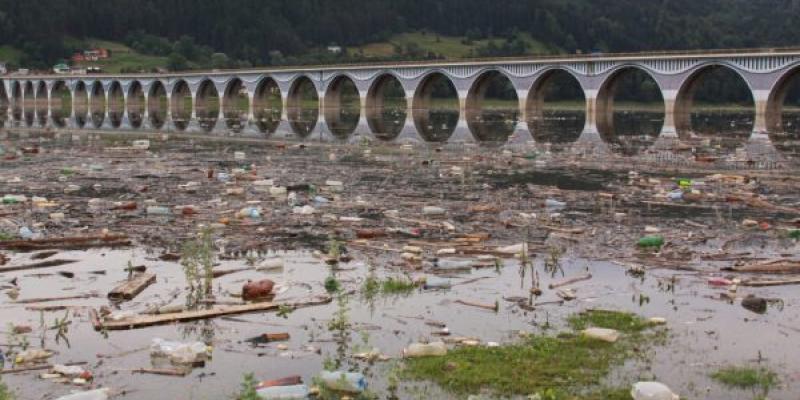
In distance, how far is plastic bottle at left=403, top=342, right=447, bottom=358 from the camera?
9.17m

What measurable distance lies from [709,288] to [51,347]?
7.69m

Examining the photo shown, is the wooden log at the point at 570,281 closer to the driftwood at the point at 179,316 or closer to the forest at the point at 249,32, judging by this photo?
the driftwood at the point at 179,316

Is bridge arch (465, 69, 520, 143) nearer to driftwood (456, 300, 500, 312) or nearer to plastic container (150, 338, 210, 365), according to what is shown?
driftwood (456, 300, 500, 312)

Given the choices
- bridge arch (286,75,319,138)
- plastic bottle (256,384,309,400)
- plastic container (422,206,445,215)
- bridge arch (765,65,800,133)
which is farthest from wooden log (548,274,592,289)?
bridge arch (286,75,319,138)

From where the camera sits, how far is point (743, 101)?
124 meters

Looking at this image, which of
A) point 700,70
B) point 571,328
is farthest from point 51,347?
point 700,70

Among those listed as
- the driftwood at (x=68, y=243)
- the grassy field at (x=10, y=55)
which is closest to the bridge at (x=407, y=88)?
A: the grassy field at (x=10, y=55)

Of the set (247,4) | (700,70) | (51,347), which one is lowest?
(51,347)

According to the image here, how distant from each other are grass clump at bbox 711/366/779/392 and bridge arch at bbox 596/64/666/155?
2696 centimetres

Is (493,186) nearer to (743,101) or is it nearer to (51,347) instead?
(51,347)

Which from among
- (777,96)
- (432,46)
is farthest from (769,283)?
(432,46)

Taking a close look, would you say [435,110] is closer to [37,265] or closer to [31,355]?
[37,265]

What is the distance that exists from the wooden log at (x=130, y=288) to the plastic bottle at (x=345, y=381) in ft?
14.0

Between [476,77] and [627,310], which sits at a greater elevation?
[476,77]
